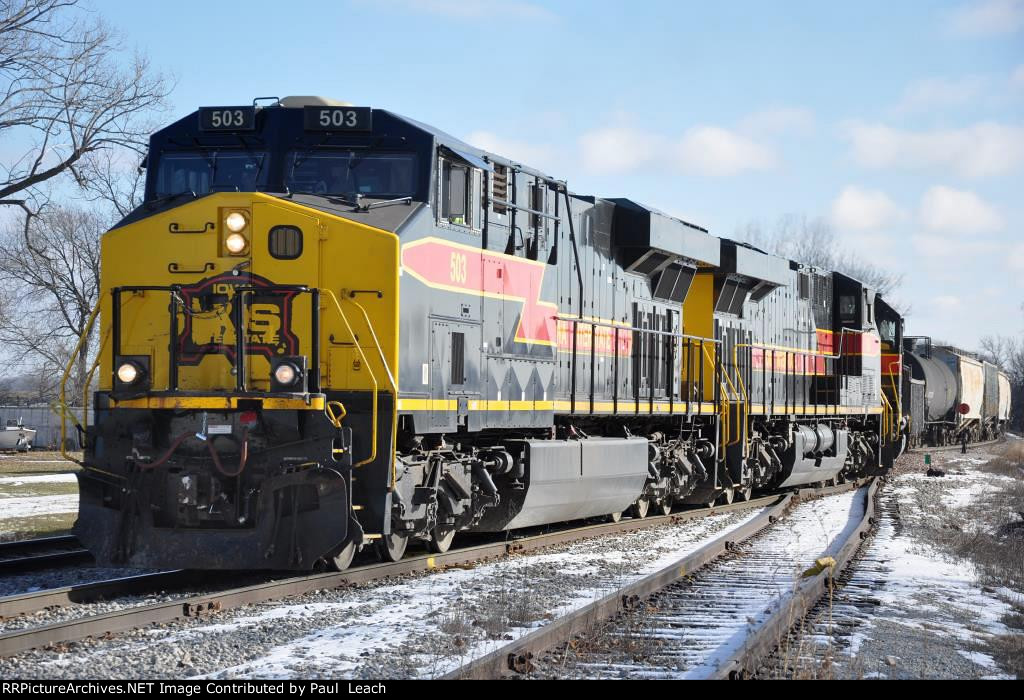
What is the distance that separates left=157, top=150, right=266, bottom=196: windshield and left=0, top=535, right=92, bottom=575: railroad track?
348 cm

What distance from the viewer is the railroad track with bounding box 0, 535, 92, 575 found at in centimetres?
980

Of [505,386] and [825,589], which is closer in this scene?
[825,589]

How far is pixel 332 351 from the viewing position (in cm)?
877

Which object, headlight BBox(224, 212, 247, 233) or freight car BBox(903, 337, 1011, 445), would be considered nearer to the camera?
headlight BBox(224, 212, 247, 233)

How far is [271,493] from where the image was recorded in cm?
828

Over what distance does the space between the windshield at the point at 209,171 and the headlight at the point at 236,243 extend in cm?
74

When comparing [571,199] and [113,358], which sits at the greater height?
[571,199]

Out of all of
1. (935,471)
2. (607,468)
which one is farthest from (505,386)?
(935,471)

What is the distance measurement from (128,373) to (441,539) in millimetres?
3297

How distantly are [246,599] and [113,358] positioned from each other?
7.40ft

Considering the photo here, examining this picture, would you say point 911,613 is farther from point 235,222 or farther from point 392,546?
point 235,222

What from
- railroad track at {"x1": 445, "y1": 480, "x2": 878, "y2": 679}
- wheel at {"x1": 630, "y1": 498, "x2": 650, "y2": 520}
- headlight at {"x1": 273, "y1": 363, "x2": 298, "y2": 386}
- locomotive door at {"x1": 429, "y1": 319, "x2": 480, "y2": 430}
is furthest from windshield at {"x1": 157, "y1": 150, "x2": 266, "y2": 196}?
wheel at {"x1": 630, "y1": 498, "x2": 650, "y2": 520}

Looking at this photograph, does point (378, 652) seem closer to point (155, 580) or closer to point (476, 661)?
point (476, 661)

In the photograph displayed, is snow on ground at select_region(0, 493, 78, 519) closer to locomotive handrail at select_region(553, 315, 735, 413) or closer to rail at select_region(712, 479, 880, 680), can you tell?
locomotive handrail at select_region(553, 315, 735, 413)
